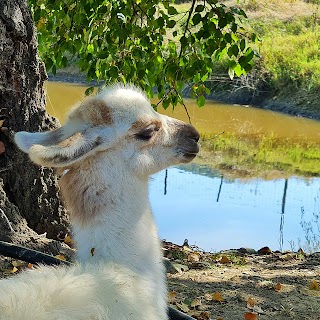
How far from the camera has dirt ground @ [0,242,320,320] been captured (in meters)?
4.85

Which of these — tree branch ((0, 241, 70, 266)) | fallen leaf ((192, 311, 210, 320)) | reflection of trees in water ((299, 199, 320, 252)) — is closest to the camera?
tree branch ((0, 241, 70, 266))

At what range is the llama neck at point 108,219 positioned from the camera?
3215 millimetres

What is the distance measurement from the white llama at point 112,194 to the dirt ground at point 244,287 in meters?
1.48

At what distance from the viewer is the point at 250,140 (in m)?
18.9

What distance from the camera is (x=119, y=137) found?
3.37 m

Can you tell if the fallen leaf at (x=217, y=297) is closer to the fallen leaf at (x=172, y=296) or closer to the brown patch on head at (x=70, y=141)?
the fallen leaf at (x=172, y=296)

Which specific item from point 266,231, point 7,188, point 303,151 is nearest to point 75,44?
point 7,188

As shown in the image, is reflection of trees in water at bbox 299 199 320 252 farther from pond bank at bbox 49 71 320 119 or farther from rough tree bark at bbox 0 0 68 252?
pond bank at bbox 49 71 320 119

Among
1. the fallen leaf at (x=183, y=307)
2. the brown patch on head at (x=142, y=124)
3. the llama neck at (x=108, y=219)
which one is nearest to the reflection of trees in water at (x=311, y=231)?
the fallen leaf at (x=183, y=307)

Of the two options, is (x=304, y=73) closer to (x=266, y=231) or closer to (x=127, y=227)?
(x=266, y=231)

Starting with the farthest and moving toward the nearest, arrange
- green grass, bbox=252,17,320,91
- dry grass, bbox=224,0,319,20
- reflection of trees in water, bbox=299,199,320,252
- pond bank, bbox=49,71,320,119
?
dry grass, bbox=224,0,319,20
green grass, bbox=252,17,320,91
pond bank, bbox=49,71,320,119
reflection of trees in water, bbox=299,199,320,252

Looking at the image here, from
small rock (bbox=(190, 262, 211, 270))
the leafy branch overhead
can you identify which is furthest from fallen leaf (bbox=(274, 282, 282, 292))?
the leafy branch overhead

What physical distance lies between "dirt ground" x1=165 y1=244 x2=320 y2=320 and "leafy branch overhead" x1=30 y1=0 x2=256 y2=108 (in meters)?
1.47

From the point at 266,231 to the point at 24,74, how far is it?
20.0 feet
